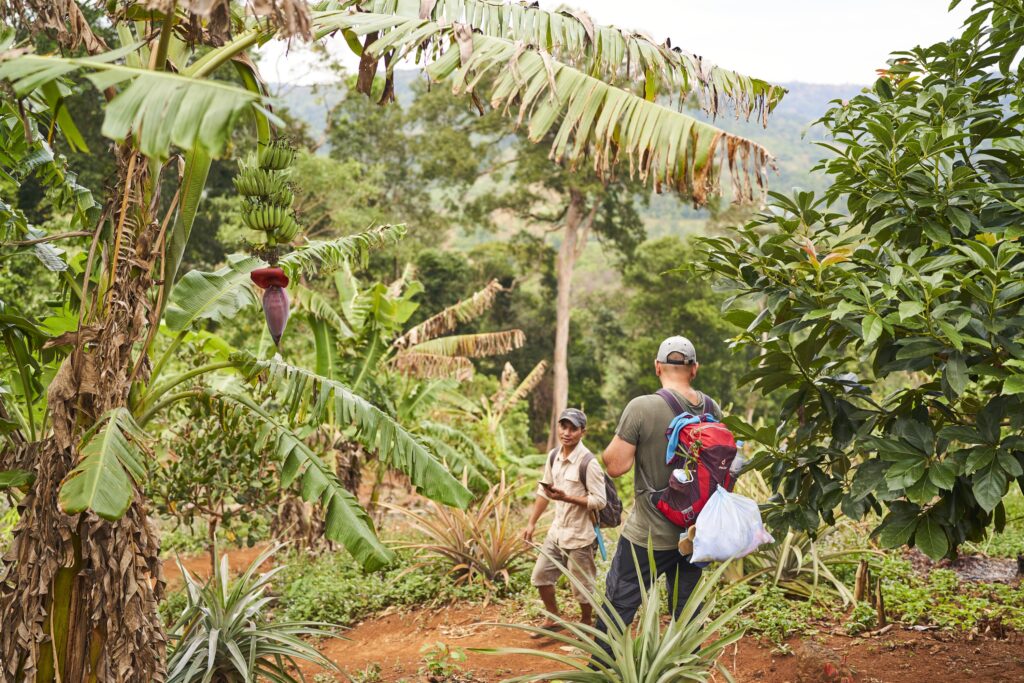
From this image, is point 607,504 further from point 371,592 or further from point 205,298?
point 371,592

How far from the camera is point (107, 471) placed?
327 centimetres

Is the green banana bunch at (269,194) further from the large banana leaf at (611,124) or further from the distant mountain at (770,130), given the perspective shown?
the distant mountain at (770,130)

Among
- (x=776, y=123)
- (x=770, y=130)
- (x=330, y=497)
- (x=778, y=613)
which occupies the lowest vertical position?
(x=778, y=613)

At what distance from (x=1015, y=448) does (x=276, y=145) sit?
3407 mm

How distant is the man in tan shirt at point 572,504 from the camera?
512 centimetres

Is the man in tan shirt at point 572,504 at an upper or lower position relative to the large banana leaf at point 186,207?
lower

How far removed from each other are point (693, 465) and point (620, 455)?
371mm

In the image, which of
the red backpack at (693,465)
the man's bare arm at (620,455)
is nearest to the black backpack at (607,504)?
the man's bare arm at (620,455)

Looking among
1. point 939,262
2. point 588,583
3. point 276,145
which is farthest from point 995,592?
point 276,145

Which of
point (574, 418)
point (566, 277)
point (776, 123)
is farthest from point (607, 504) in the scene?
point (776, 123)

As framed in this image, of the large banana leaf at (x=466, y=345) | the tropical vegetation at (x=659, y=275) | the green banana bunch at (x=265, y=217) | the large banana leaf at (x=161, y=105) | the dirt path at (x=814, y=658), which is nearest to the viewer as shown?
the large banana leaf at (x=161, y=105)

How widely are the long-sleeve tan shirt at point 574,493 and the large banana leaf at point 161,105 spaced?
321 centimetres

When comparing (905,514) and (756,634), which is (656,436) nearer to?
(905,514)

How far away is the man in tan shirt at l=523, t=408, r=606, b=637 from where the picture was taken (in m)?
5.12
